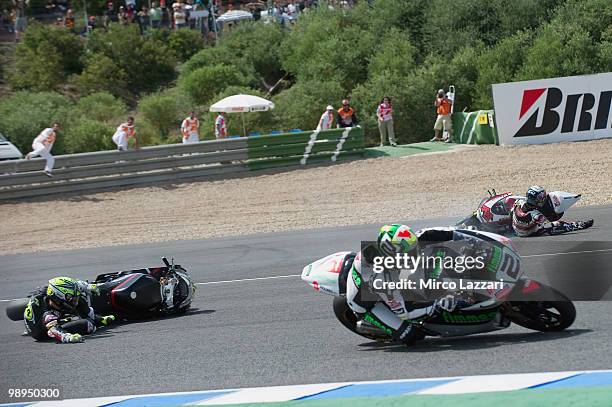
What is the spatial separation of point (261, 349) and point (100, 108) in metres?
25.3

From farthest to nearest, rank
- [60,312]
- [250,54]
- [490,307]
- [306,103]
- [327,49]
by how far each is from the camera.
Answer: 1. [250,54]
2. [327,49]
3. [306,103]
4. [60,312]
5. [490,307]

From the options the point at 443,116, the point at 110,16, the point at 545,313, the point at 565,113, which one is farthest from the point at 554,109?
the point at 110,16

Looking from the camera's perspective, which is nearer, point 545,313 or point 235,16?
point 545,313

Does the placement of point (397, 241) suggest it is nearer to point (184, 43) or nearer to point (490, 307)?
point (490, 307)

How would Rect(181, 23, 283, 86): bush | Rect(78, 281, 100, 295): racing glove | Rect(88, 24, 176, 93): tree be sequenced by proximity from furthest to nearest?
Rect(88, 24, 176, 93): tree → Rect(181, 23, 283, 86): bush → Rect(78, 281, 100, 295): racing glove

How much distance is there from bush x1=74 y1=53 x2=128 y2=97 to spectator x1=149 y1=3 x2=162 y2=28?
323 cm

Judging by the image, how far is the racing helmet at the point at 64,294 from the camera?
10.1 meters

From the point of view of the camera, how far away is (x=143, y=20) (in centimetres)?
4028

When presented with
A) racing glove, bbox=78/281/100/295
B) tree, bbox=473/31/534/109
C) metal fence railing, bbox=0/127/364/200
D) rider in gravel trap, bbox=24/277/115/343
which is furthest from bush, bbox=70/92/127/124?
rider in gravel trap, bbox=24/277/115/343

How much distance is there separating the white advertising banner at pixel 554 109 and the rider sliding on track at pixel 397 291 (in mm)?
17538

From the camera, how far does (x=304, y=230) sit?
17172 mm

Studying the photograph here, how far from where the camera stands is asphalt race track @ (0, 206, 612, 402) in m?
7.27

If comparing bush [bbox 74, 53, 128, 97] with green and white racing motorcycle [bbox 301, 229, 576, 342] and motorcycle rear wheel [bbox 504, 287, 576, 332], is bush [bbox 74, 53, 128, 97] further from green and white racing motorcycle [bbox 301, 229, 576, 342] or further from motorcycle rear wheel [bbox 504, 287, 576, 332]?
motorcycle rear wheel [bbox 504, 287, 576, 332]

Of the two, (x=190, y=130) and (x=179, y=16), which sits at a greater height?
(x=179, y=16)
